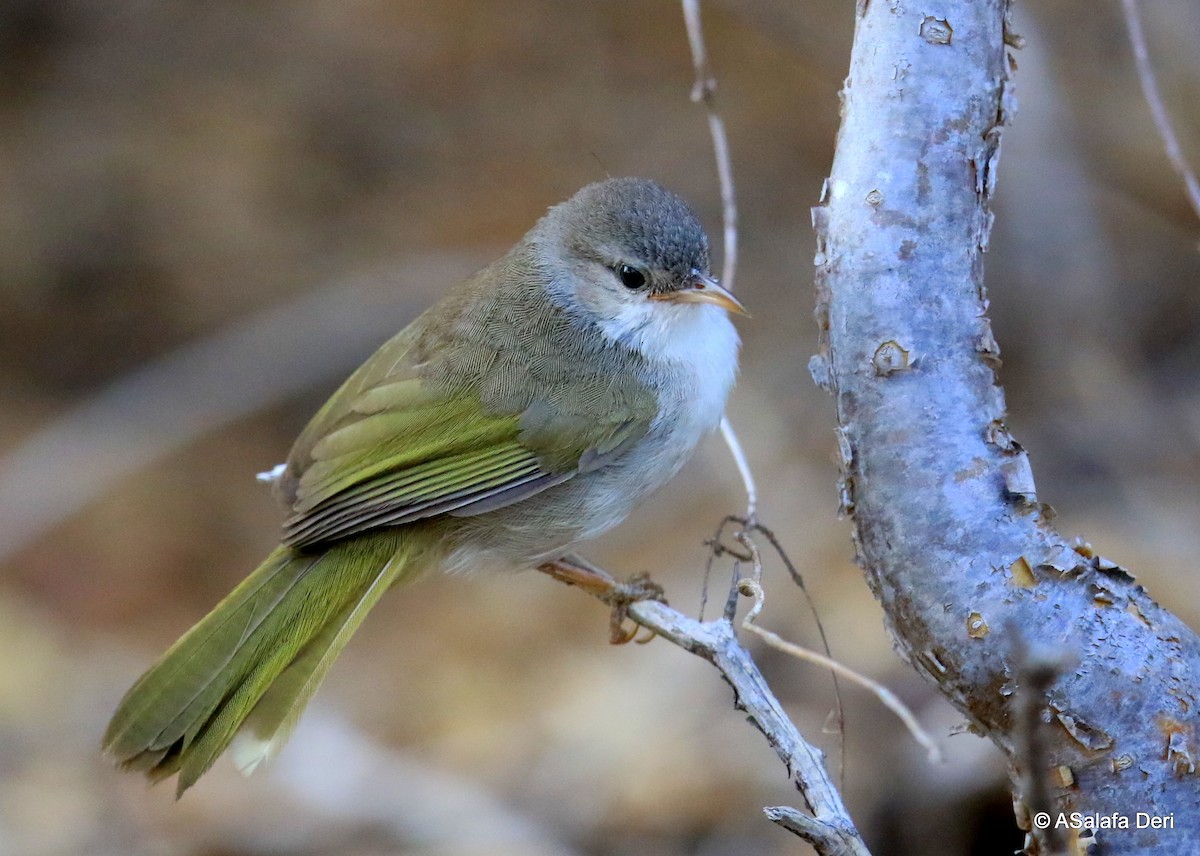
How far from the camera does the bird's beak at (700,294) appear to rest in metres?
3.69

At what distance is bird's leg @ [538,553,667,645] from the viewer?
3799 mm

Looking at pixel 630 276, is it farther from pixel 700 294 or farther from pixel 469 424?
pixel 469 424

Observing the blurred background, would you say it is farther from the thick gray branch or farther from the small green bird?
the thick gray branch

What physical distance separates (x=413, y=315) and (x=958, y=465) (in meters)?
5.50

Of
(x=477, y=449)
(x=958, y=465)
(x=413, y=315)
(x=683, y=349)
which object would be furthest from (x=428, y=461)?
(x=413, y=315)

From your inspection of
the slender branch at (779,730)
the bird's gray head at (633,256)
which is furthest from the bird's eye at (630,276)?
the slender branch at (779,730)

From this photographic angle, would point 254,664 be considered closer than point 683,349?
Yes

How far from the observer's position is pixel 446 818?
4.64 metres

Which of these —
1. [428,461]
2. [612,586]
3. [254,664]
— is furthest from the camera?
[612,586]

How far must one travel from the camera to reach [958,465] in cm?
222

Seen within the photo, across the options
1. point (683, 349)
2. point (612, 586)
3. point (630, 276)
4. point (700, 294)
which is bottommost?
point (612, 586)

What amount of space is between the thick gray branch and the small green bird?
1.32m

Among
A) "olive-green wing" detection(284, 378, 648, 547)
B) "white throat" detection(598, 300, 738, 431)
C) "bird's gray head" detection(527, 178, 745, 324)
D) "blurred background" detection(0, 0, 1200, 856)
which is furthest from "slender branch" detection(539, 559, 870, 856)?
"blurred background" detection(0, 0, 1200, 856)

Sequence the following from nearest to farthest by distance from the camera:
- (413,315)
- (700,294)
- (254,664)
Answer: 1. (254,664)
2. (700,294)
3. (413,315)
